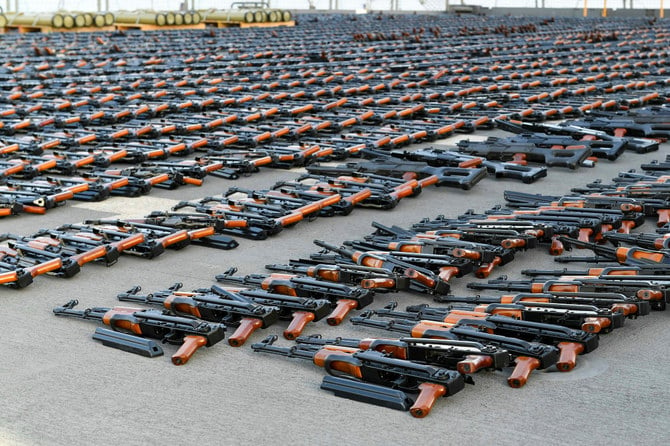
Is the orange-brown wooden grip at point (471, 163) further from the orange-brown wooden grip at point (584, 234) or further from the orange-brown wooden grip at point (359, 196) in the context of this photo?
the orange-brown wooden grip at point (584, 234)

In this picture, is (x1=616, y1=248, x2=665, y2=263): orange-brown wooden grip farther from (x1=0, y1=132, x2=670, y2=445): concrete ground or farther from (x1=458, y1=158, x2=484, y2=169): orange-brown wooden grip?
(x1=458, y1=158, x2=484, y2=169): orange-brown wooden grip

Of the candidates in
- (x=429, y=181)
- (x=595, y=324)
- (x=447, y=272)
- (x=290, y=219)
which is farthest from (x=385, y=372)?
(x=429, y=181)

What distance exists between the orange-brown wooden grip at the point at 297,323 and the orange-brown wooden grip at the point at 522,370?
1521mm

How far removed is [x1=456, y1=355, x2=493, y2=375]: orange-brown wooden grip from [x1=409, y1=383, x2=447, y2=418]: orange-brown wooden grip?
213 millimetres

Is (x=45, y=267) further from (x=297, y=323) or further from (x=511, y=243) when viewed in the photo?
(x=511, y=243)

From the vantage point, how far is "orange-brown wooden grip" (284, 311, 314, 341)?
21.3 ft

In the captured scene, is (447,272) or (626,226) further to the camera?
(626,226)

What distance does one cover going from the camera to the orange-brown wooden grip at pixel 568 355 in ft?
19.1

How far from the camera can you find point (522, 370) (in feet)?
18.6

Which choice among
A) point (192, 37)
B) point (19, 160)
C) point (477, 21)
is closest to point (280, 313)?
point (19, 160)

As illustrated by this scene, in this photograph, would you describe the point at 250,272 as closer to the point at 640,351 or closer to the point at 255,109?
the point at 640,351

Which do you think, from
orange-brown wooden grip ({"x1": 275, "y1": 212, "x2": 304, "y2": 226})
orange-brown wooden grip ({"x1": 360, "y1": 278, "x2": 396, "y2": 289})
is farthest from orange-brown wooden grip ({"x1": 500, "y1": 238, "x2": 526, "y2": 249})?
orange-brown wooden grip ({"x1": 275, "y1": 212, "x2": 304, "y2": 226})

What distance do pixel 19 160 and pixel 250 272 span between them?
18.4ft

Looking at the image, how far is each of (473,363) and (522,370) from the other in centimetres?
35
